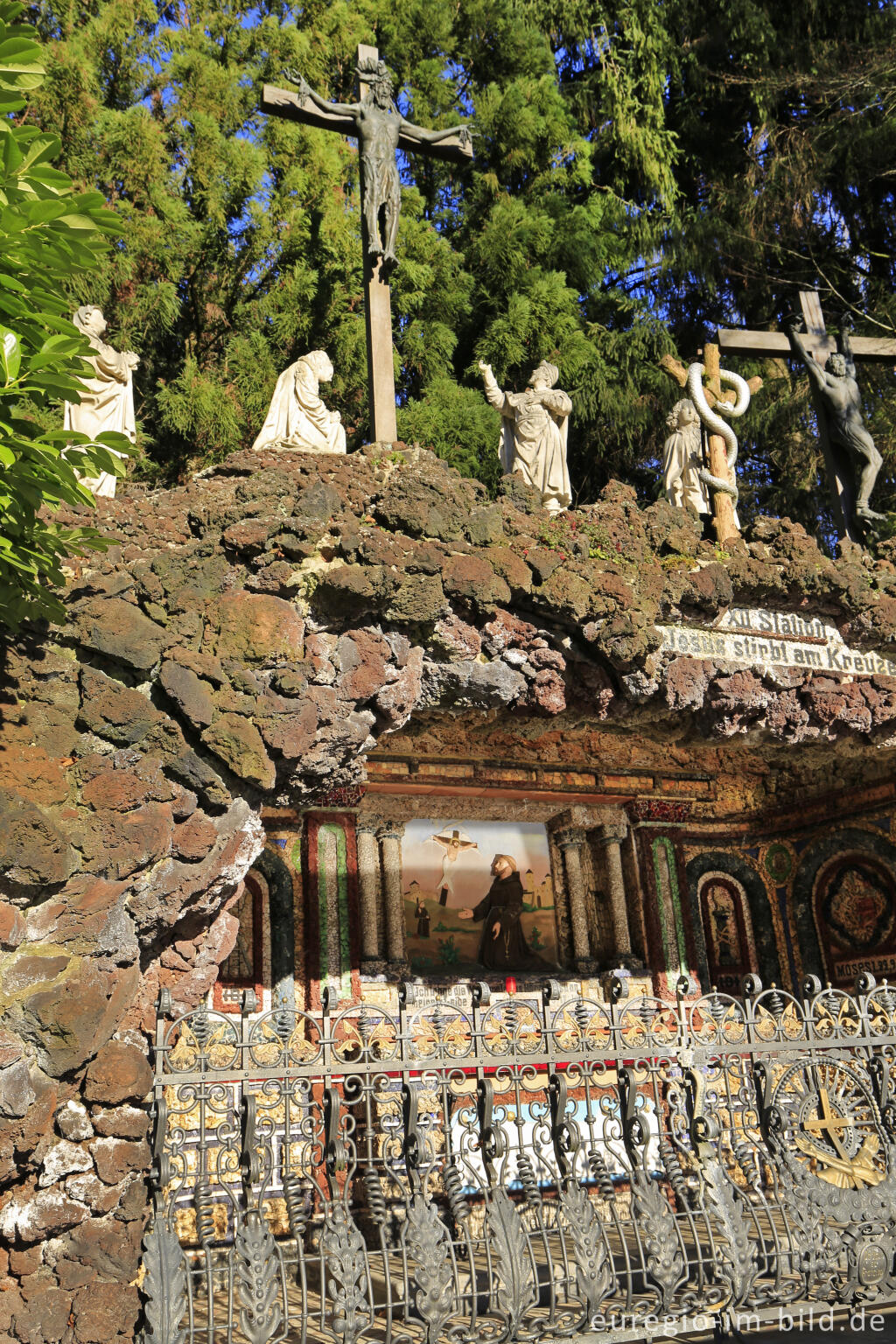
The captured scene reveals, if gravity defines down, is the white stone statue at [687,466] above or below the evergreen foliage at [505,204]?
below

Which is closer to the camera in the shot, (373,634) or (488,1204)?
(488,1204)

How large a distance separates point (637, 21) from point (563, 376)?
5.36 m

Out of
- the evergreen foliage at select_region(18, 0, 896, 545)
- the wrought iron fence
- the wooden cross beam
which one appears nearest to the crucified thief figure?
the wooden cross beam

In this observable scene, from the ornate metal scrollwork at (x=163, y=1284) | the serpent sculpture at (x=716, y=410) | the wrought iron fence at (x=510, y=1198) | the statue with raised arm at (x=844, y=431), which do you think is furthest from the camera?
the statue with raised arm at (x=844, y=431)

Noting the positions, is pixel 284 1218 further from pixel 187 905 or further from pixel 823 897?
pixel 823 897

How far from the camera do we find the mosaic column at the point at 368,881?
9.16 metres

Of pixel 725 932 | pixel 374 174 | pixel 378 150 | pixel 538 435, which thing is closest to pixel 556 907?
pixel 725 932

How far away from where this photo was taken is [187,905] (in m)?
5.24

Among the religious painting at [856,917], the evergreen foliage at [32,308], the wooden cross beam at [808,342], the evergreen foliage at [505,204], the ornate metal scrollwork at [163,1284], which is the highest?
the evergreen foliage at [505,204]

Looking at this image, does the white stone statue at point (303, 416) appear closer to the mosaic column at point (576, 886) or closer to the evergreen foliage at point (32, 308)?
the evergreen foliage at point (32, 308)

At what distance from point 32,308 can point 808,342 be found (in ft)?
23.8

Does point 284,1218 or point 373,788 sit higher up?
point 373,788

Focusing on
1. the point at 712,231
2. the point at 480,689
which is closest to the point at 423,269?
the point at 712,231

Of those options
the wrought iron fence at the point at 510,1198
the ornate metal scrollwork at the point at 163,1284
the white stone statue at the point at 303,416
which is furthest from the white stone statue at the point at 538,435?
the ornate metal scrollwork at the point at 163,1284
